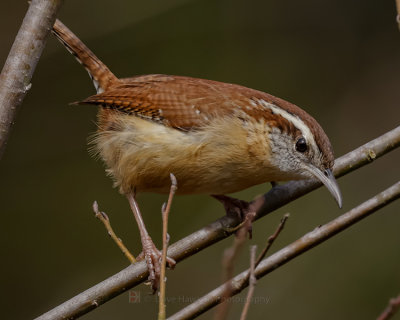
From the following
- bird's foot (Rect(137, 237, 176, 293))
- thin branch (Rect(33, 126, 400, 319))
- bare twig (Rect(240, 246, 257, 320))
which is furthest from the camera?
bird's foot (Rect(137, 237, 176, 293))

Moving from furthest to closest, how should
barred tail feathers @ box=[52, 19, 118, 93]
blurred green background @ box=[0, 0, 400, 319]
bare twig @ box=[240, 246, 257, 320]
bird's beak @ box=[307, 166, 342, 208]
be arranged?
blurred green background @ box=[0, 0, 400, 319], barred tail feathers @ box=[52, 19, 118, 93], bird's beak @ box=[307, 166, 342, 208], bare twig @ box=[240, 246, 257, 320]

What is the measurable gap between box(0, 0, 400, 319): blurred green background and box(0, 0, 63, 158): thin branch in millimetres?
2948

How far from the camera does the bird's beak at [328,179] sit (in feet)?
9.74

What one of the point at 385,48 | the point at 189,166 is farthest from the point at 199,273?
the point at 385,48

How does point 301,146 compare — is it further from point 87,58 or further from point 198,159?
point 87,58

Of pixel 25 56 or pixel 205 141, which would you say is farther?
pixel 205 141

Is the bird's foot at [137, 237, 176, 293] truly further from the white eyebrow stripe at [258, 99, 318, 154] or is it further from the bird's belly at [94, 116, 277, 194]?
the white eyebrow stripe at [258, 99, 318, 154]

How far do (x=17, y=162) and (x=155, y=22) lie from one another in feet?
5.57

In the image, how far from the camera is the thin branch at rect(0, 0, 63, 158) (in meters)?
2.21

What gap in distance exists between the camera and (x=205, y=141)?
3.06m

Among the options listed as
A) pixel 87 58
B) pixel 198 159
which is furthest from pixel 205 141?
pixel 87 58

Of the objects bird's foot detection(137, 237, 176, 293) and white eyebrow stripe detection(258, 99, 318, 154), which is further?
white eyebrow stripe detection(258, 99, 318, 154)

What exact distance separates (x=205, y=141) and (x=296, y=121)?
45 centimetres

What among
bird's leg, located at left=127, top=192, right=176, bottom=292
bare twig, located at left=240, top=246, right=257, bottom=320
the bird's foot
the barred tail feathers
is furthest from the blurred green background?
bare twig, located at left=240, top=246, right=257, bottom=320
